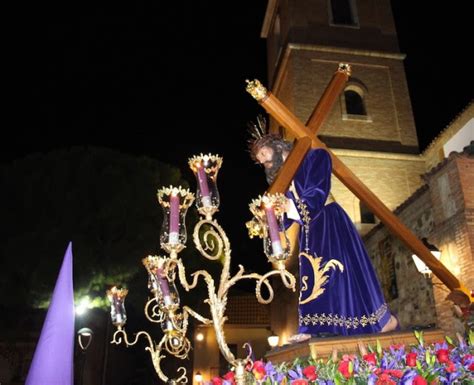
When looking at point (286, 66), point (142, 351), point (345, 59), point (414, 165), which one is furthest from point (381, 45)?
point (142, 351)

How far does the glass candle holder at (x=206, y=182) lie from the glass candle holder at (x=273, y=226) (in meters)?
0.47

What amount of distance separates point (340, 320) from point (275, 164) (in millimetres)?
1655

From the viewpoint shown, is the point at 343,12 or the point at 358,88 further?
the point at 343,12

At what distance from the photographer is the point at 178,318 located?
179 inches

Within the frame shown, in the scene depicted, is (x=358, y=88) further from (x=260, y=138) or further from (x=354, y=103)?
(x=260, y=138)

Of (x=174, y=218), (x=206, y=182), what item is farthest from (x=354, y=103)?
(x=174, y=218)

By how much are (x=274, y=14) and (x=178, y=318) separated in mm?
21423

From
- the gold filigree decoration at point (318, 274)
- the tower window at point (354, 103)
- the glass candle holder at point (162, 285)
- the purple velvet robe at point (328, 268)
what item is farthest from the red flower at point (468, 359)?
the tower window at point (354, 103)

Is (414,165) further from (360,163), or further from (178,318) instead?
(178,318)

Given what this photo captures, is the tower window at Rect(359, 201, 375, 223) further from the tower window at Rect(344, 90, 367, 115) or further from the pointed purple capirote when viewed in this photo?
the pointed purple capirote

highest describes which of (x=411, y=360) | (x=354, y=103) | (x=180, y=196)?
(x=354, y=103)

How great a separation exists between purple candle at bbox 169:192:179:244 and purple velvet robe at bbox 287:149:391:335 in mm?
1301

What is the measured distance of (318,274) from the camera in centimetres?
429

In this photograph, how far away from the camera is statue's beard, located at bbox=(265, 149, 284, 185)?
4.91m
